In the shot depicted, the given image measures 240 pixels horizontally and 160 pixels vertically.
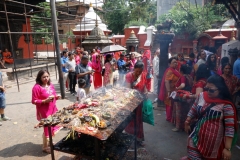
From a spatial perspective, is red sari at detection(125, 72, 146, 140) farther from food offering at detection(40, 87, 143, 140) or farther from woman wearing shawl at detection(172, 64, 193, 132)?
woman wearing shawl at detection(172, 64, 193, 132)

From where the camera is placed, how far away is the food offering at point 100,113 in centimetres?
239

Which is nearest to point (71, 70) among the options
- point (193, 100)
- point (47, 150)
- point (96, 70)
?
point (96, 70)

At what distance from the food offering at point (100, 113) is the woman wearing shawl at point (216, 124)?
1026 millimetres

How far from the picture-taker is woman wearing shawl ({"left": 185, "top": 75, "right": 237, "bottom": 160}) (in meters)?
2.27

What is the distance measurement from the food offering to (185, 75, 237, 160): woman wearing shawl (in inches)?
40.4

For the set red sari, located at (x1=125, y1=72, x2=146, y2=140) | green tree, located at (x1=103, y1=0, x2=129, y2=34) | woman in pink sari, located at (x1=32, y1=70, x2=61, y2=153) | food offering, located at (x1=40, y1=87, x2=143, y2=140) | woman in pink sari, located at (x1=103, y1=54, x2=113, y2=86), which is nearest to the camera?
food offering, located at (x1=40, y1=87, x2=143, y2=140)

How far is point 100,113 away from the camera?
108 inches

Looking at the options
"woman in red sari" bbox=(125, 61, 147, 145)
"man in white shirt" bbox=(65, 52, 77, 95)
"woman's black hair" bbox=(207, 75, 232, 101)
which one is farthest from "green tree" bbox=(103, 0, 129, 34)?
"woman's black hair" bbox=(207, 75, 232, 101)

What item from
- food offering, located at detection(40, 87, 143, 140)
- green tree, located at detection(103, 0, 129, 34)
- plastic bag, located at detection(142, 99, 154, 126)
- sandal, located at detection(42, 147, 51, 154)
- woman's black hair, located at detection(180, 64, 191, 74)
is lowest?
sandal, located at detection(42, 147, 51, 154)

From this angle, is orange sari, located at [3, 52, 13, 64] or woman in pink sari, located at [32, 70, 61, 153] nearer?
woman in pink sari, located at [32, 70, 61, 153]

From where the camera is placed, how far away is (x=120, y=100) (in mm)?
3209

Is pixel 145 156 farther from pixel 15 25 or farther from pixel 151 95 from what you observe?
pixel 15 25

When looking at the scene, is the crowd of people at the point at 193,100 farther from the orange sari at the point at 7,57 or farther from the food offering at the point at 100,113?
the orange sari at the point at 7,57

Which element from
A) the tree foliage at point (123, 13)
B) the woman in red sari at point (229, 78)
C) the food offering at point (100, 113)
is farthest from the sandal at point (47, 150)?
the tree foliage at point (123, 13)
